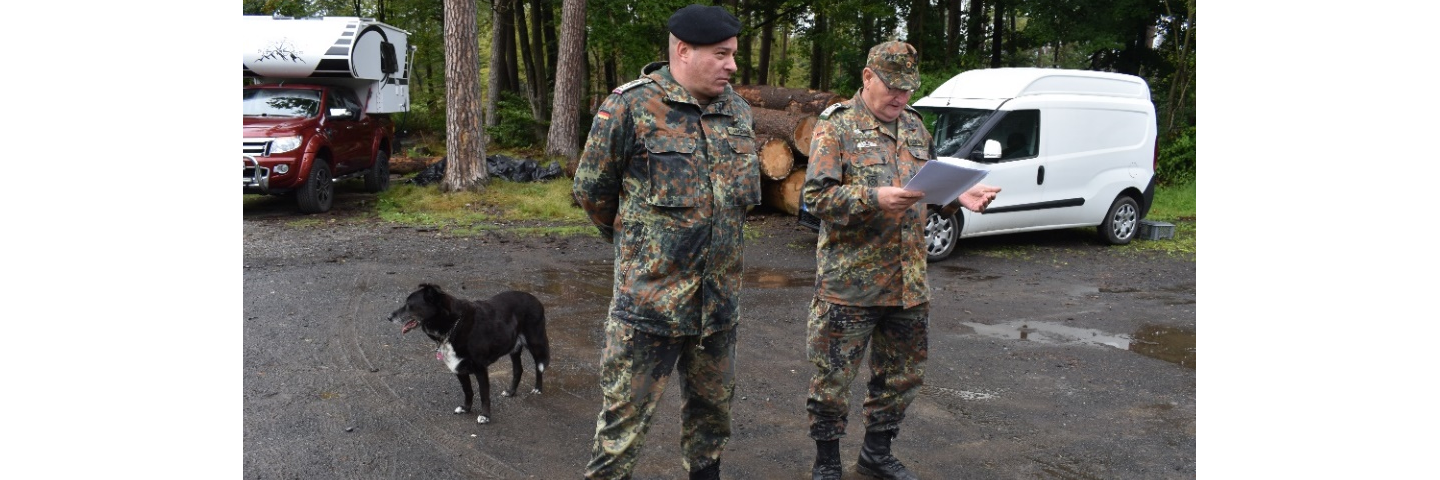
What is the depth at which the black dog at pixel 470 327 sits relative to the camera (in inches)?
185

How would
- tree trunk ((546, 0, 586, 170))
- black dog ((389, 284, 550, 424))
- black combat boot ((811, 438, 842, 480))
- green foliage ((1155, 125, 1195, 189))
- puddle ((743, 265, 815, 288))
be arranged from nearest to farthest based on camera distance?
1. black combat boot ((811, 438, 842, 480))
2. black dog ((389, 284, 550, 424))
3. puddle ((743, 265, 815, 288))
4. tree trunk ((546, 0, 586, 170))
5. green foliage ((1155, 125, 1195, 189))

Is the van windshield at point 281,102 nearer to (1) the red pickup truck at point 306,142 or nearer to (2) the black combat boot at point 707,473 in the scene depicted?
(1) the red pickup truck at point 306,142

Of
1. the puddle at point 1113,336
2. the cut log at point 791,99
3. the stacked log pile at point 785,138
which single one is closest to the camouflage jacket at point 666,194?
the puddle at point 1113,336

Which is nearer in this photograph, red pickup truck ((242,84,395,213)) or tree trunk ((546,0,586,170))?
red pickup truck ((242,84,395,213))

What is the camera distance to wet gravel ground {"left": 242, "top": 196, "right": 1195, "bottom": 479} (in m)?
4.57

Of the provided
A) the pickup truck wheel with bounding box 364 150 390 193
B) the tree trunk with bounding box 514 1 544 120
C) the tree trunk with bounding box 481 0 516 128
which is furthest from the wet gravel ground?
the tree trunk with bounding box 481 0 516 128

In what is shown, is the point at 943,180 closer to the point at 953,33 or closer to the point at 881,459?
the point at 881,459

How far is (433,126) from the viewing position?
27.6m

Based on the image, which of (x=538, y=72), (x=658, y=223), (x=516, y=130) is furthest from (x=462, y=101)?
(x=658, y=223)

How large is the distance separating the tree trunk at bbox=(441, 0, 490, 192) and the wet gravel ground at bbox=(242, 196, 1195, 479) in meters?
4.20

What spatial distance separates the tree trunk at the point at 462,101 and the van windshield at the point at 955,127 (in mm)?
7083

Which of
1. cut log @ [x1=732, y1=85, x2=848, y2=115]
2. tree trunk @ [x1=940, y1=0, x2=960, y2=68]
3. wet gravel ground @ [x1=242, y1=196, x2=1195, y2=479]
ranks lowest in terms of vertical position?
wet gravel ground @ [x1=242, y1=196, x2=1195, y2=479]

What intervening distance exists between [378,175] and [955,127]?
31.8 ft

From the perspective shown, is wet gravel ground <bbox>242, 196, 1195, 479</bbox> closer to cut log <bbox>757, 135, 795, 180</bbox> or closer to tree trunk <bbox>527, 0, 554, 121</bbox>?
cut log <bbox>757, 135, 795, 180</bbox>
